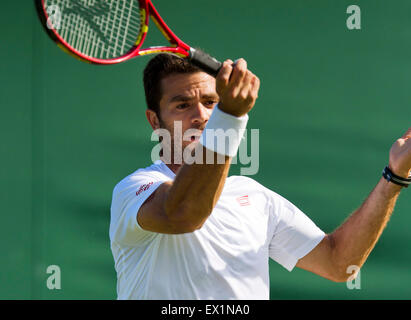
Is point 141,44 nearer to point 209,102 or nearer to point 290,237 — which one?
point 209,102

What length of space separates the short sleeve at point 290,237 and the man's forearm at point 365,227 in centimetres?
10

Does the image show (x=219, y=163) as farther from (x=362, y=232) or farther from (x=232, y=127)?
(x=362, y=232)

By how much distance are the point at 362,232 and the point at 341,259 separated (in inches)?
4.7

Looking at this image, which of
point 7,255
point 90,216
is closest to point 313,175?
point 90,216

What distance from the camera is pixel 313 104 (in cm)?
288

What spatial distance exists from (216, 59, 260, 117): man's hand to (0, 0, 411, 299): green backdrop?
54.4 inches

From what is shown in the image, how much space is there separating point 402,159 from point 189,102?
70 centimetres

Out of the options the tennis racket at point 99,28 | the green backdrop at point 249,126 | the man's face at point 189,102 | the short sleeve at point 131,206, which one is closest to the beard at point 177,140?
the man's face at point 189,102

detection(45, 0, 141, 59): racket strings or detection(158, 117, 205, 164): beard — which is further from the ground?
detection(45, 0, 141, 59): racket strings

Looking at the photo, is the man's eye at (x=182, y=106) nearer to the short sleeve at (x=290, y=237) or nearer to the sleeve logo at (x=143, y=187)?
the sleeve logo at (x=143, y=187)

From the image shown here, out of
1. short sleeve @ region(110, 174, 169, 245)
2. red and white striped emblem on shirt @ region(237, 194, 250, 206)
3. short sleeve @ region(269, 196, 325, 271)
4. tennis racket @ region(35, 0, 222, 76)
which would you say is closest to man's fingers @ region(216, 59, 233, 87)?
tennis racket @ region(35, 0, 222, 76)

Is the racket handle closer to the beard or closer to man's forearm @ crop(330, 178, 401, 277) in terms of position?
the beard

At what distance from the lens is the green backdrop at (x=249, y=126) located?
9.24 ft

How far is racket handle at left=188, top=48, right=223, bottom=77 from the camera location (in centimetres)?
160
